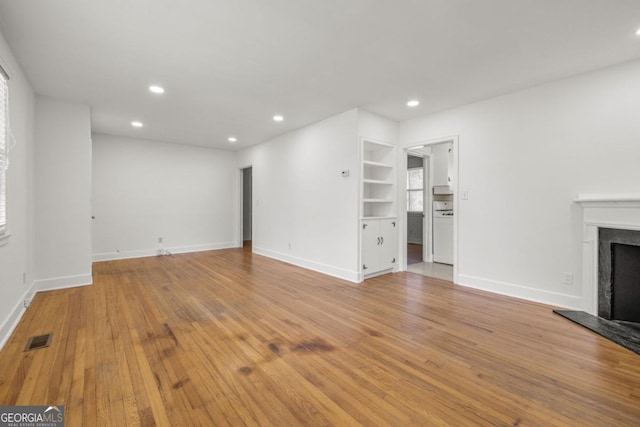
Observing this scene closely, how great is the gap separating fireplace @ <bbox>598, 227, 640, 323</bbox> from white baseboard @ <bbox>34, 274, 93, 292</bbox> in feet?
21.1

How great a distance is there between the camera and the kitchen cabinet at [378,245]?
425 cm

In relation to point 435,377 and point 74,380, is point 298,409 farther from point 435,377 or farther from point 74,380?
point 74,380

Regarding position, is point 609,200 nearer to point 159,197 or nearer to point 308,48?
point 308,48

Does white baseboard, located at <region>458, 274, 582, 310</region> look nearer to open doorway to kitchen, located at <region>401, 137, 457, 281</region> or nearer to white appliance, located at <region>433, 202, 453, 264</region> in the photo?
open doorway to kitchen, located at <region>401, 137, 457, 281</region>

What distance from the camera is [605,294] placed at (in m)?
2.76

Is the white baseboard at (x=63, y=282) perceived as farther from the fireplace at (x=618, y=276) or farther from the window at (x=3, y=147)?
the fireplace at (x=618, y=276)

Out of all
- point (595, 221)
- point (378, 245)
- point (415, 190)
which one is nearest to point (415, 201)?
point (415, 190)

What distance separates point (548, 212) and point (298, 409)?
3.48m

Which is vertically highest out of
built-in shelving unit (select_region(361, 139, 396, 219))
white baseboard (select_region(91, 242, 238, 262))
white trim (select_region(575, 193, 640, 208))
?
built-in shelving unit (select_region(361, 139, 396, 219))

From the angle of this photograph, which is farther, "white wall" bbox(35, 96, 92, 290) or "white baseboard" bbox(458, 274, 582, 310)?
"white wall" bbox(35, 96, 92, 290)

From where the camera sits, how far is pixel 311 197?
5031mm

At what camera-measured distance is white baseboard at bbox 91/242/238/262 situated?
574 centimetres

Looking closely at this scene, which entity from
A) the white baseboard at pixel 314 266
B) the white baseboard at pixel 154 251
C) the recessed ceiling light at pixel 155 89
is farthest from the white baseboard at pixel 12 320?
the white baseboard at pixel 314 266

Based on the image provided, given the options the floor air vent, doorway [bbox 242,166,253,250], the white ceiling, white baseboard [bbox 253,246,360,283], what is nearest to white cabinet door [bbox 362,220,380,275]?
white baseboard [bbox 253,246,360,283]
